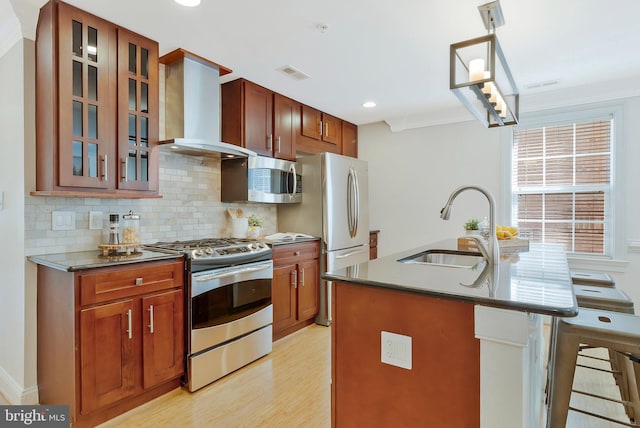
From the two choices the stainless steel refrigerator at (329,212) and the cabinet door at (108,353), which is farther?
the stainless steel refrigerator at (329,212)

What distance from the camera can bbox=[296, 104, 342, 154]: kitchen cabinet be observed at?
3879mm

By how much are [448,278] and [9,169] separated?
2644 mm

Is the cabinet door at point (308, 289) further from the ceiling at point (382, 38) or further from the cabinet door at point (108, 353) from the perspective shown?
the ceiling at point (382, 38)

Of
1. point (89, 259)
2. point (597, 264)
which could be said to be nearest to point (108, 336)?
point (89, 259)

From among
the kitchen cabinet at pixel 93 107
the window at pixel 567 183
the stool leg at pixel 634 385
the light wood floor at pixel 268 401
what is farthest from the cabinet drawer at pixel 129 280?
the window at pixel 567 183

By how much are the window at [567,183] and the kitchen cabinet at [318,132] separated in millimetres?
2031

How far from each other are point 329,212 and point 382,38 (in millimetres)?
1670

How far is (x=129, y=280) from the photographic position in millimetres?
1967

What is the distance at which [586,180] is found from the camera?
3529 mm

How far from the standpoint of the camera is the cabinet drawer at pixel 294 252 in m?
3.08

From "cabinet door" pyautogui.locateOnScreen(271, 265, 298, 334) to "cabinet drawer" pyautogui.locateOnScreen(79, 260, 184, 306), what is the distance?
99 centimetres

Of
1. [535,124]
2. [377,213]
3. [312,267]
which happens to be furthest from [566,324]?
[377,213]

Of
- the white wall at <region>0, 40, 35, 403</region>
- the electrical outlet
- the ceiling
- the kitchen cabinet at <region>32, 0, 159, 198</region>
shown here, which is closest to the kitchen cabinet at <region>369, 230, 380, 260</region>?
the ceiling

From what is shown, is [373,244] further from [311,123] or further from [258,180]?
[258,180]
